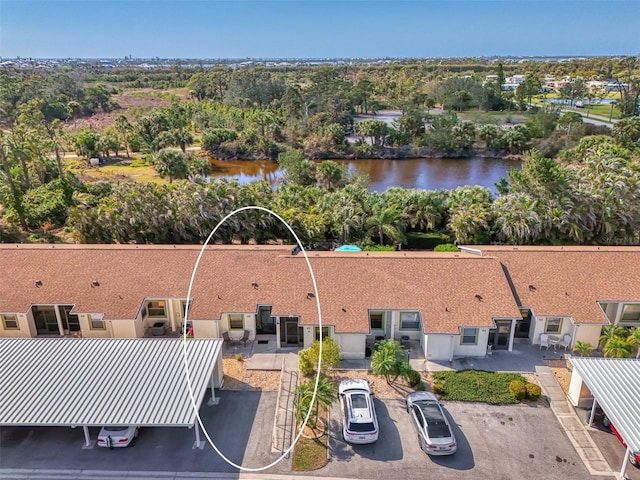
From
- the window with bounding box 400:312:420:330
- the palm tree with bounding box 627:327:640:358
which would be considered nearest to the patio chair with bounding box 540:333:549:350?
the palm tree with bounding box 627:327:640:358

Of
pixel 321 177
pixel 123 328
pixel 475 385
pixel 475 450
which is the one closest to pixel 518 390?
pixel 475 385


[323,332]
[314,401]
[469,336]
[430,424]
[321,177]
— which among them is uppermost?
[321,177]

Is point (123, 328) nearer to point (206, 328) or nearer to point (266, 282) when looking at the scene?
point (206, 328)

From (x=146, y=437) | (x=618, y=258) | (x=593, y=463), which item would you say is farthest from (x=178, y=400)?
(x=618, y=258)

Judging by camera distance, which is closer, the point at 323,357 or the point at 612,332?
the point at 323,357

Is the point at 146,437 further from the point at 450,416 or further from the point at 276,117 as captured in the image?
the point at 276,117

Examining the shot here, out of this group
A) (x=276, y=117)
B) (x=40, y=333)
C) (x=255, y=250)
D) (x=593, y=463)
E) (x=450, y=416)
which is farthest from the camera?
(x=276, y=117)

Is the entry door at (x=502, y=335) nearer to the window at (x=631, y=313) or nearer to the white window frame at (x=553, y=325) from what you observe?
the white window frame at (x=553, y=325)
